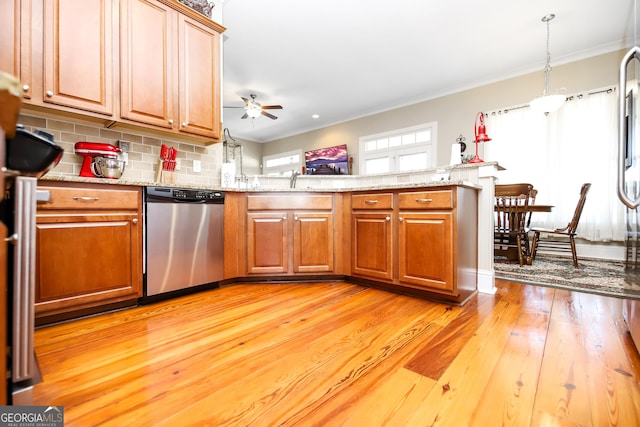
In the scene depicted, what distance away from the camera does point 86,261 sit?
1.65m

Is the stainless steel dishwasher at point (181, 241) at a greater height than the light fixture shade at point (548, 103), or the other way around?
the light fixture shade at point (548, 103)

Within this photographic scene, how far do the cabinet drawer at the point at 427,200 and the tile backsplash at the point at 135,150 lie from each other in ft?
6.00

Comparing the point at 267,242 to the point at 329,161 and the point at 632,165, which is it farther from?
the point at 329,161

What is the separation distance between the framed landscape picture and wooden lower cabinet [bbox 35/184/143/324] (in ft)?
14.9

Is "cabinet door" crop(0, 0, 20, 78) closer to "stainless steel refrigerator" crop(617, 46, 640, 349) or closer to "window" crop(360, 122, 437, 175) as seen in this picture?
"stainless steel refrigerator" crop(617, 46, 640, 349)

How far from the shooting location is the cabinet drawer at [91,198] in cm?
155

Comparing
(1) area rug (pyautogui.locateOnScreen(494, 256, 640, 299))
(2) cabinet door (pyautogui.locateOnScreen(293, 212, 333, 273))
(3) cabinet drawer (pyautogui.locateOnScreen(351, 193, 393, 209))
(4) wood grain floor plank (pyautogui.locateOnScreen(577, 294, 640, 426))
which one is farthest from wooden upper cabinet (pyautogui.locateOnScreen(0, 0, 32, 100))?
(1) area rug (pyautogui.locateOnScreen(494, 256, 640, 299))

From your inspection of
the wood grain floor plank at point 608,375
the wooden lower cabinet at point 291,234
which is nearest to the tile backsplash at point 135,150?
the wooden lower cabinet at point 291,234

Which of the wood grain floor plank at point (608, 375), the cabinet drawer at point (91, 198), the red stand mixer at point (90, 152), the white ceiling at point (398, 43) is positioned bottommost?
the wood grain floor plank at point (608, 375)

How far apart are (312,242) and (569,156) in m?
3.87

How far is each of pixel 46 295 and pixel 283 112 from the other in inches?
217

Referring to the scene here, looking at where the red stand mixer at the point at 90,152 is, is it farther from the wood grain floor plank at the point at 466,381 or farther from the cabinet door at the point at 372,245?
the wood grain floor plank at the point at 466,381

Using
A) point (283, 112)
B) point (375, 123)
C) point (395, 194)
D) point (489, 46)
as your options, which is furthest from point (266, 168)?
point (395, 194)

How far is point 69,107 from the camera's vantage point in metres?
1.81
